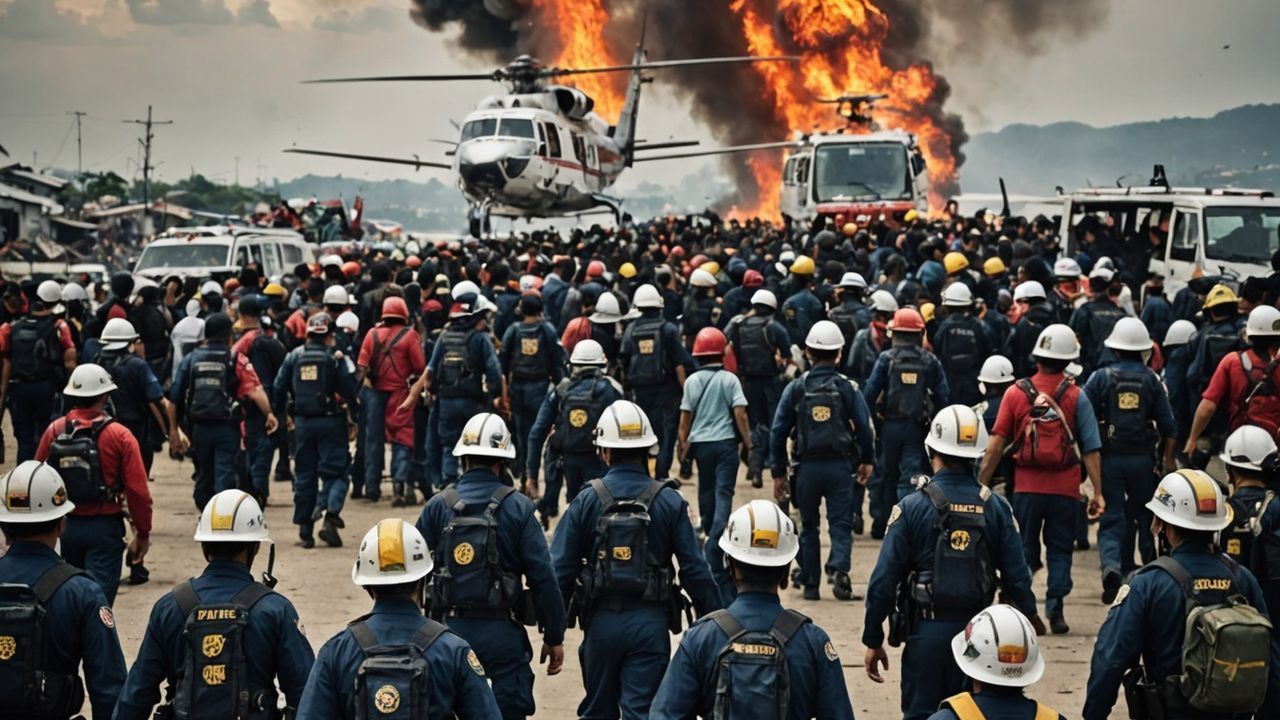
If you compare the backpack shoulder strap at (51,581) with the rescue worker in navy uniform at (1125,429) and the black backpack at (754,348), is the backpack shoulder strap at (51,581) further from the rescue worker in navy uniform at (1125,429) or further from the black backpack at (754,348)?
the black backpack at (754,348)

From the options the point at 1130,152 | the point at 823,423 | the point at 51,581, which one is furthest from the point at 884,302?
the point at 1130,152

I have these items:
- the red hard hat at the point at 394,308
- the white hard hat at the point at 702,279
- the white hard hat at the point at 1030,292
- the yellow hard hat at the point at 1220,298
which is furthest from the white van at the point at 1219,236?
the red hard hat at the point at 394,308

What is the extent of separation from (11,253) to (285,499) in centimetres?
3109

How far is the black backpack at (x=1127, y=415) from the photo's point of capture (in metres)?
9.72

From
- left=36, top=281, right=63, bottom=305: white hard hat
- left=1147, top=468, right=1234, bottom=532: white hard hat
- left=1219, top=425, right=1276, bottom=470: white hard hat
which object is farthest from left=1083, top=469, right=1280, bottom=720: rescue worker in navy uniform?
left=36, top=281, right=63, bottom=305: white hard hat

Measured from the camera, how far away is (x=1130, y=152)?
429 feet

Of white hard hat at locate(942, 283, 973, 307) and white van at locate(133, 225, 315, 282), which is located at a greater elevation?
white van at locate(133, 225, 315, 282)

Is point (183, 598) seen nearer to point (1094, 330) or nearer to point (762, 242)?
point (1094, 330)

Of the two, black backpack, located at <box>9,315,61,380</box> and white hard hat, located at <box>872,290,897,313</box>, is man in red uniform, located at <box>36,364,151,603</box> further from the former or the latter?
white hard hat, located at <box>872,290,897,313</box>

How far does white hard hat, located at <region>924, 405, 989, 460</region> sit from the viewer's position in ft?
22.1

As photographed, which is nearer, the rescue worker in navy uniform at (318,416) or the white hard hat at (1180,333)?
the white hard hat at (1180,333)

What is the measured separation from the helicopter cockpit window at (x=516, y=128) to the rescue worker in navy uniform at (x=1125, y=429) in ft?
65.4

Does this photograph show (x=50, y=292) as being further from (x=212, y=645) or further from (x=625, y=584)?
(x=212, y=645)

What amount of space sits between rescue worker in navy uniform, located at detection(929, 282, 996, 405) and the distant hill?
214 ft
